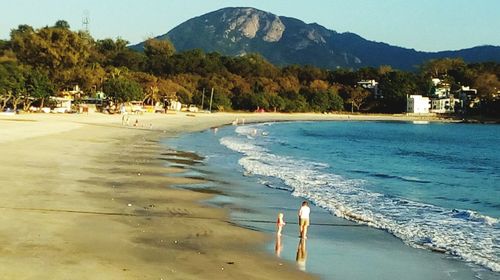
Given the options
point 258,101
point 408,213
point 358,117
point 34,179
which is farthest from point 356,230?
point 358,117

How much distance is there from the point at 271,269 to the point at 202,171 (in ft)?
54.8

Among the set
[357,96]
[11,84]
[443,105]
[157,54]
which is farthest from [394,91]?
[11,84]

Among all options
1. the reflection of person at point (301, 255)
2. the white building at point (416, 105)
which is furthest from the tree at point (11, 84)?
the white building at point (416, 105)

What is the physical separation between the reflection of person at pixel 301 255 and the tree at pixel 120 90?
Result: 84.4 m

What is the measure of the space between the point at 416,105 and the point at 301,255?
151951 millimetres

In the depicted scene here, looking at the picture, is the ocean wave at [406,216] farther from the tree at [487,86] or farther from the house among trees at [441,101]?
the house among trees at [441,101]

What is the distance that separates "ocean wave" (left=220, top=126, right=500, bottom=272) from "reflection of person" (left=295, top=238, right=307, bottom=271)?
2.80 meters

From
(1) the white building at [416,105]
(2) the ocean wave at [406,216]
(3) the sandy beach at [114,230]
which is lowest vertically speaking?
(2) the ocean wave at [406,216]

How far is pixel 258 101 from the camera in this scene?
5320 inches

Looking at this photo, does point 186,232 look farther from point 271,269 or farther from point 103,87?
point 103,87

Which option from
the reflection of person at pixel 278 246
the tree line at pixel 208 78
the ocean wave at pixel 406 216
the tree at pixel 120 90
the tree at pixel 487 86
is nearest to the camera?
the reflection of person at pixel 278 246

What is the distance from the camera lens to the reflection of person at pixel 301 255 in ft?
39.4

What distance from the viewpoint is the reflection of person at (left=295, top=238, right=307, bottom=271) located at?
12.0m

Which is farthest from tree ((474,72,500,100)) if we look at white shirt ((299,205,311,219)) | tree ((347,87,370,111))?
white shirt ((299,205,311,219))
